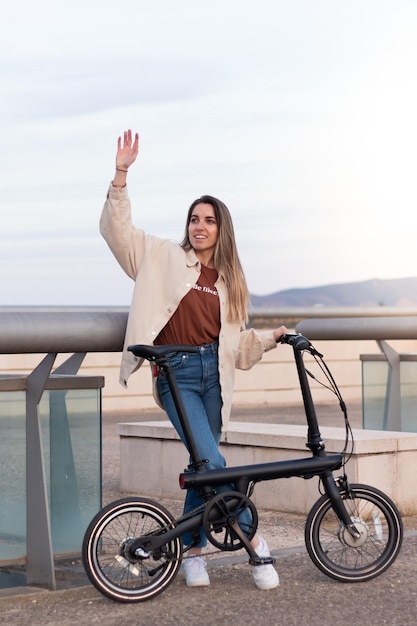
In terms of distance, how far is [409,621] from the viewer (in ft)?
15.8

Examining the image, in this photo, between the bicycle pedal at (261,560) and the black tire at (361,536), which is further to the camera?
the black tire at (361,536)

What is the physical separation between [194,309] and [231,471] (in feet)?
2.51

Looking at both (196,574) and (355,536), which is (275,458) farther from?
(196,574)

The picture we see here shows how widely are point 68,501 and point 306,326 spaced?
3.76 m

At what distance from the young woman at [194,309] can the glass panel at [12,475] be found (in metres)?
0.57

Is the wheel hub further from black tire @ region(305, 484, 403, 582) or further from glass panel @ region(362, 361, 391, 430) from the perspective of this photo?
glass panel @ region(362, 361, 391, 430)

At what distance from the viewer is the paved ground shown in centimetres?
483

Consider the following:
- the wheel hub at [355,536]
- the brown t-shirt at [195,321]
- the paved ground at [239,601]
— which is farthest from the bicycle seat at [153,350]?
the wheel hub at [355,536]

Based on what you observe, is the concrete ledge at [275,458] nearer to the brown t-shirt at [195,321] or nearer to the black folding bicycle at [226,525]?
the black folding bicycle at [226,525]

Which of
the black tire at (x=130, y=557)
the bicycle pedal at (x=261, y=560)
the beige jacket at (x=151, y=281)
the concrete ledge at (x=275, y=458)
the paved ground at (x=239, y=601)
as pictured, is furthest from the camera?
the concrete ledge at (x=275, y=458)

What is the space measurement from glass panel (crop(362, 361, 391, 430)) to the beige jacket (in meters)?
4.06

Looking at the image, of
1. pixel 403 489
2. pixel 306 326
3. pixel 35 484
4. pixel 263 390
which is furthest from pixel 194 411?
pixel 263 390

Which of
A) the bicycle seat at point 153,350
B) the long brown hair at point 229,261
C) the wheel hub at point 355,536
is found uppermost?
the long brown hair at point 229,261

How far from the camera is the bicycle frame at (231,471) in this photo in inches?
204
